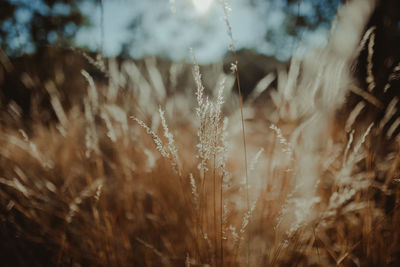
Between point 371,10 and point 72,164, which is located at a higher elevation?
point 371,10

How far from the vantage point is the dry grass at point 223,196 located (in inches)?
26.3

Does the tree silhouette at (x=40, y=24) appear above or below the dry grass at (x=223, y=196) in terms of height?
above

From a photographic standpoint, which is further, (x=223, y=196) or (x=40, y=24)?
(x=40, y=24)

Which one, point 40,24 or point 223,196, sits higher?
point 40,24

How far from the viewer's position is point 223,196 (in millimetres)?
1083

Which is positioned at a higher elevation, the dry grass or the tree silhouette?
the tree silhouette

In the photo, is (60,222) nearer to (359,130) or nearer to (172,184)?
(172,184)

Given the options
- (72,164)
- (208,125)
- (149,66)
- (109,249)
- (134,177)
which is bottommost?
(109,249)

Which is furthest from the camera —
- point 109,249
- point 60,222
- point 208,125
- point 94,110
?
point 60,222

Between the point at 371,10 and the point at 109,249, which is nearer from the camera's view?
the point at 109,249

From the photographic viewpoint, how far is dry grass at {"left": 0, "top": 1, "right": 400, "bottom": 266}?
0.67 metres

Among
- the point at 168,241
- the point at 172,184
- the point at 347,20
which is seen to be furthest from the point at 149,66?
the point at 347,20

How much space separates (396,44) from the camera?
65.4 inches

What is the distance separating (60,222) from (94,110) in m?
0.73
